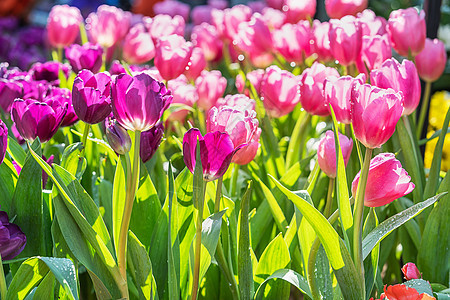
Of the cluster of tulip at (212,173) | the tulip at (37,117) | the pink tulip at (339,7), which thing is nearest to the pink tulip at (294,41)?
the cluster of tulip at (212,173)

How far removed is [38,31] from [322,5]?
130 cm

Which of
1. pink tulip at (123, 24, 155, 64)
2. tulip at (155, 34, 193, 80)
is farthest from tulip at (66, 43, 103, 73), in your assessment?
pink tulip at (123, 24, 155, 64)

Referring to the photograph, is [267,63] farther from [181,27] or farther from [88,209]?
[88,209]

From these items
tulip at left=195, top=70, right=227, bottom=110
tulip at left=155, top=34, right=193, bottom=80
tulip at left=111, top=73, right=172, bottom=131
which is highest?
tulip at left=111, top=73, right=172, bottom=131

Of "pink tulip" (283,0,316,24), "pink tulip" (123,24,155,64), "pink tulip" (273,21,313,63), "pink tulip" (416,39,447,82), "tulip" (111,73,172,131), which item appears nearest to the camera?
"tulip" (111,73,172,131)

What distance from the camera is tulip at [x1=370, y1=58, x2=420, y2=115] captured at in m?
0.69

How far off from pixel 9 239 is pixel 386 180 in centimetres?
41

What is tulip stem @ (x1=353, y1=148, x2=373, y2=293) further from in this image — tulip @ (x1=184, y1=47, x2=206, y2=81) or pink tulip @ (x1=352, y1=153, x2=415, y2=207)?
tulip @ (x1=184, y1=47, x2=206, y2=81)

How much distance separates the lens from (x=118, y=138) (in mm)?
589

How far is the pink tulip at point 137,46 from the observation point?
Result: 1.30 metres

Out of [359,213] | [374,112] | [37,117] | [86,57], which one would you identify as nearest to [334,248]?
[359,213]

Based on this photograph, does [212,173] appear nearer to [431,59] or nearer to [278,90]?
[278,90]

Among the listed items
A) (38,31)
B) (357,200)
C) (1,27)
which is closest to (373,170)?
(357,200)

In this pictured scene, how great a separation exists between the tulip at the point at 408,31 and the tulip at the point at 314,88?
0.49 ft
